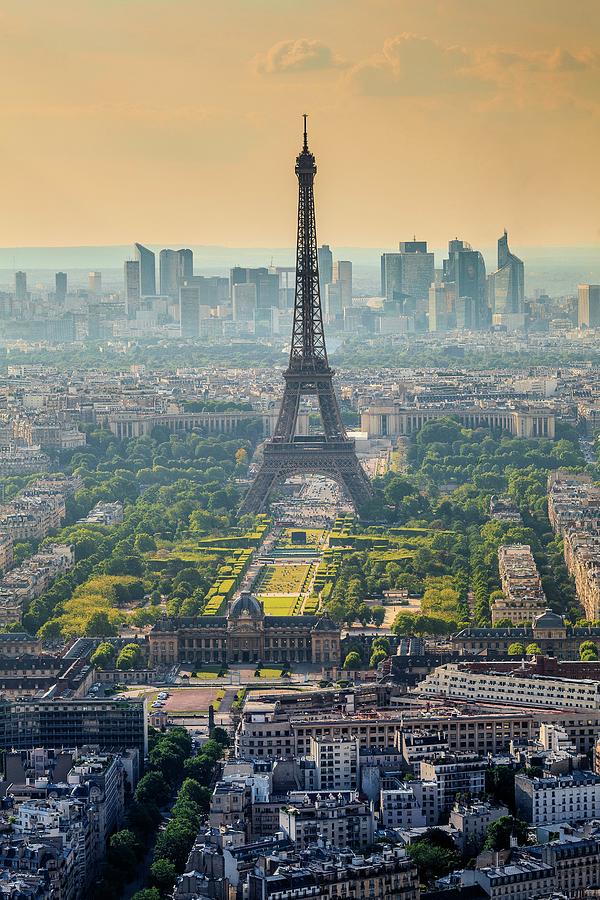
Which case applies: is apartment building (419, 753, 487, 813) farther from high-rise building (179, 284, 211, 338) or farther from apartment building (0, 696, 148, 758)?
high-rise building (179, 284, 211, 338)

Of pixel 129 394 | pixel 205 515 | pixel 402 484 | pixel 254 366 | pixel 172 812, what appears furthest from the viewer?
pixel 254 366

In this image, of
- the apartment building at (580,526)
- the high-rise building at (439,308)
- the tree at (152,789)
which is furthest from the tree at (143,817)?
the high-rise building at (439,308)

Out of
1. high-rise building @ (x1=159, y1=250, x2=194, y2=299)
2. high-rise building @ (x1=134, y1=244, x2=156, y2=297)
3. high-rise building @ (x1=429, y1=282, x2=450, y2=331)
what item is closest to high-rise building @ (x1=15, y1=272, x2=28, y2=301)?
high-rise building @ (x1=134, y1=244, x2=156, y2=297)

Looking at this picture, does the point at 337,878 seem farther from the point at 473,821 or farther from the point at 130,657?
the point at 130,657

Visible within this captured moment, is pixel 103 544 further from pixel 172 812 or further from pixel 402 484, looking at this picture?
pixel 172 812

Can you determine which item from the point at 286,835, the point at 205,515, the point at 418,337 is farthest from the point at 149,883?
the point at 418,337

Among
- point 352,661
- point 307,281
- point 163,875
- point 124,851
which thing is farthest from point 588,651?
point 307,281
